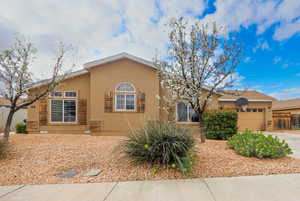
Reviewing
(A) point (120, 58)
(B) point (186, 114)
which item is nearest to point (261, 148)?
(B) point (186, 114)

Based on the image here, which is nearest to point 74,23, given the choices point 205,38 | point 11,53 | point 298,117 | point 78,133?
point 11,53

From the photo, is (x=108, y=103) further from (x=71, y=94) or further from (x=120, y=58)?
(x=120, y=58)

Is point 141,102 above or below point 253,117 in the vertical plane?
above

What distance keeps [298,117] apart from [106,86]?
1818 cm

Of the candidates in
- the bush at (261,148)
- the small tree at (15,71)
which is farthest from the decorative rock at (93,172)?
the small tree at (15,71)

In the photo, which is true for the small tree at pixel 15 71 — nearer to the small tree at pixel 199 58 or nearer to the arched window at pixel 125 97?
the arched window at pixel 125 97

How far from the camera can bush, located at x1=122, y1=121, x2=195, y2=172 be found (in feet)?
13.4

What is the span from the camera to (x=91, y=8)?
8.33 meters

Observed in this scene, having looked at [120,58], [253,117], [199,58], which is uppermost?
[120,58]

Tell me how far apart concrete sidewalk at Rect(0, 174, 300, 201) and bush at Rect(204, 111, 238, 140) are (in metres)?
4.95

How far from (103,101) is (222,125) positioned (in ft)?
22.4

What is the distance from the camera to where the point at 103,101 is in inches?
400

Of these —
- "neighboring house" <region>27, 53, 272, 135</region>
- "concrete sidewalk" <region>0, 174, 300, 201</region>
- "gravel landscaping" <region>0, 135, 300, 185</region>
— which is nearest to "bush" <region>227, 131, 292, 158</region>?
"gravel landscaping" <region>0, 135, 300, 185</region>

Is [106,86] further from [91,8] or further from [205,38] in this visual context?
[205,38]
